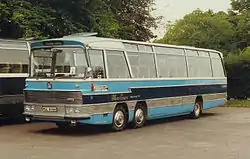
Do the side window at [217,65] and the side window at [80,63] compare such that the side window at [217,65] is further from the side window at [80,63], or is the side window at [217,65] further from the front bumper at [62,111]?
the side window at [80,63]

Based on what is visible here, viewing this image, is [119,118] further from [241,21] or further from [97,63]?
[241,21]

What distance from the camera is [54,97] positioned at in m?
14.0

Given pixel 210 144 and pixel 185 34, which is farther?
pixel 185 34

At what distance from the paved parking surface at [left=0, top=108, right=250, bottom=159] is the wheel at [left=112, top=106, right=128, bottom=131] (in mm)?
276

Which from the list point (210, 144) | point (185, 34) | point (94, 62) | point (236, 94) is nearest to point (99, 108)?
point (94, 62)

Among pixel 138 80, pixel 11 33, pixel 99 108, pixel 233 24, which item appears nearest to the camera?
pixel 99 108

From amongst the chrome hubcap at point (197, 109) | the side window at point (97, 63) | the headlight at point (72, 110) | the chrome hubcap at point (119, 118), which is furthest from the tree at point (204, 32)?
the headlight at point (72, 110)

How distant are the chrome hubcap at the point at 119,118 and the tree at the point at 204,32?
28504 mm

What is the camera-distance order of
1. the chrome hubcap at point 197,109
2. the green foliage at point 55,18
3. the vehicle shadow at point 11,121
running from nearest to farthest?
Answer: the vehicle shadow at point 11,121, the chrome hubcap at point 197,109, the green foliage at point 55,18

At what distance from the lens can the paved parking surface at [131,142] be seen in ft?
35.9

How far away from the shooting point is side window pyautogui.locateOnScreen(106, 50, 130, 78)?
15.0 m

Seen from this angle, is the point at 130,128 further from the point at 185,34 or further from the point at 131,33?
the point at 185,34

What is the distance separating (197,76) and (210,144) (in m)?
8.23

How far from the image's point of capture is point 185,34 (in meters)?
55.5
